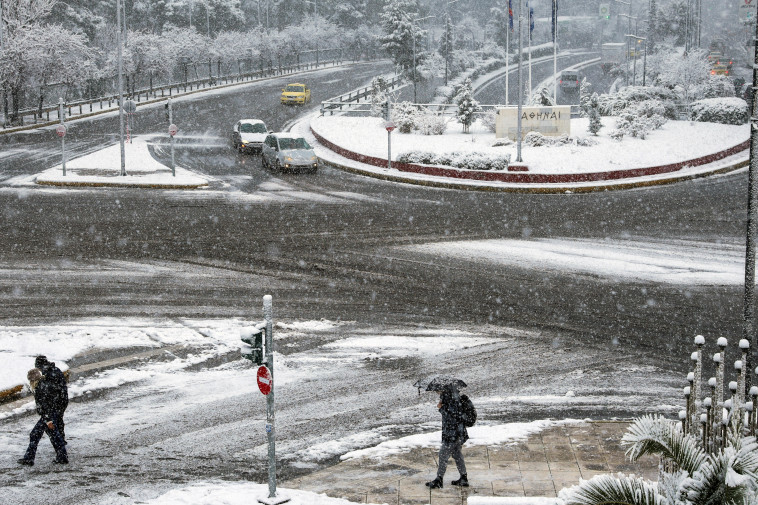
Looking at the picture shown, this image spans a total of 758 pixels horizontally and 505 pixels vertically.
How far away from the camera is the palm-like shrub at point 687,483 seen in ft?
13.6

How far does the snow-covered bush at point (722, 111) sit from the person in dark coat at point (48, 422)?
134 ft

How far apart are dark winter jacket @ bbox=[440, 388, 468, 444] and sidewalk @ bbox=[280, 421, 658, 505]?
47 cm

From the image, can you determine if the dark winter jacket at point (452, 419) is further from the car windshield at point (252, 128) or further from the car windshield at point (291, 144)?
the car windshield at point (252, 128)

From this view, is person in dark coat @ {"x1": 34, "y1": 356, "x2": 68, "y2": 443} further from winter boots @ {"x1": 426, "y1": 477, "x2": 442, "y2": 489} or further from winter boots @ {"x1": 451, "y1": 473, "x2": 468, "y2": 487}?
winter boots @ {"x1": 451, "y1": 473, "x2": 468, "y2": 487}

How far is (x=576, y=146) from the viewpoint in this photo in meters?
34.8

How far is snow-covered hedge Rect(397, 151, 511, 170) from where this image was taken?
3095cm

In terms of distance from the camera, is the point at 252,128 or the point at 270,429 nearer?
the point at 270,429

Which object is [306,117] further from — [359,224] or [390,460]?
[390,460]

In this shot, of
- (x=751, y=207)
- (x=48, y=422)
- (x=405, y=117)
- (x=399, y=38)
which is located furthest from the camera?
(x=399, y=38)

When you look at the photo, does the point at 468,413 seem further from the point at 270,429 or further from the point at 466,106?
the point at 466,106

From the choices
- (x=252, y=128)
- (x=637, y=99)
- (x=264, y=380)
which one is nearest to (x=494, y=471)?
(x=264, y=380)

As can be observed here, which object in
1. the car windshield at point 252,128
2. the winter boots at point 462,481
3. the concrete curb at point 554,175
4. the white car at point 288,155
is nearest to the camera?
the winter boots at point 462,481

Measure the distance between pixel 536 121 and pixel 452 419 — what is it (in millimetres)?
29959

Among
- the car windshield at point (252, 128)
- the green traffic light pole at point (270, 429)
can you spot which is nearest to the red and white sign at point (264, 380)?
the green traffic light pole at point (270, 429)
